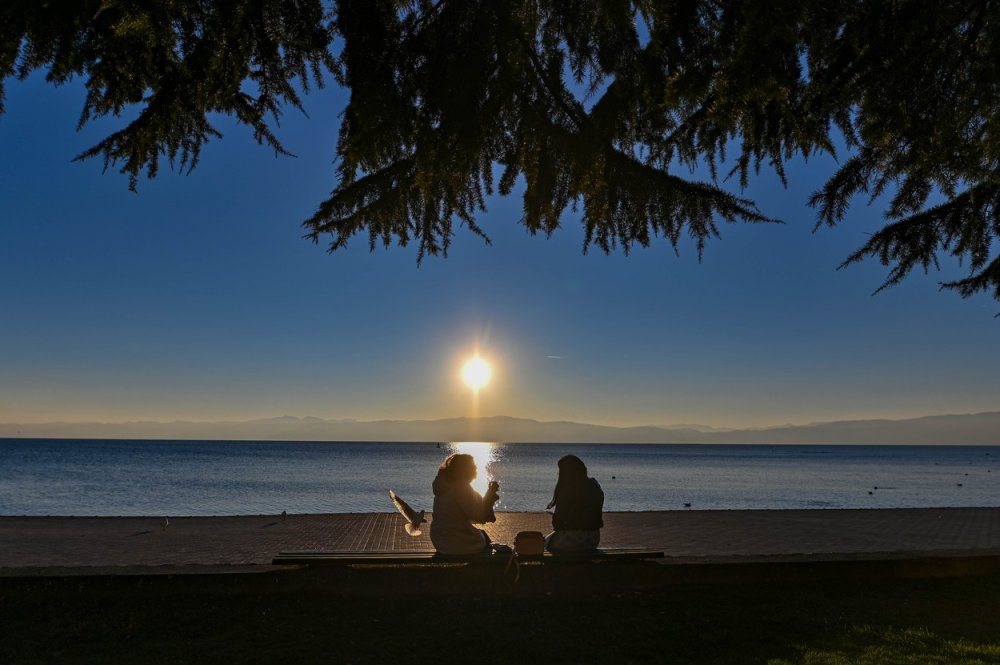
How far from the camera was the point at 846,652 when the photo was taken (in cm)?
595

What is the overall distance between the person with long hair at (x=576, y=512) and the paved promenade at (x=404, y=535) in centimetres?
262

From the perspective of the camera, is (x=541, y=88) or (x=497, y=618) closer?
(x=541, y=88)

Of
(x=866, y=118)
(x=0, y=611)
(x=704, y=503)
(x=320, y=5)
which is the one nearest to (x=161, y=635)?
(x=0, y=611)

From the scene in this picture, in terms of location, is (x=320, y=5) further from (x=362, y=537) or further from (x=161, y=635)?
(x=362, y=537)

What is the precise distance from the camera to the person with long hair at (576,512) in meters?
8.27

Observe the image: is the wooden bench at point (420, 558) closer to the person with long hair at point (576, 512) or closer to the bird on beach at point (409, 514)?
the person with long hair at point (576, 512)

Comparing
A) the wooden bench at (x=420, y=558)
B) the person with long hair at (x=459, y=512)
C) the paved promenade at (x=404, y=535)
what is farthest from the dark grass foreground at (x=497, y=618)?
the paved promenade at (x=404, y=535)

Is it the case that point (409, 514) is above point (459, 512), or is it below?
below

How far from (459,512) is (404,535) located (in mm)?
9259

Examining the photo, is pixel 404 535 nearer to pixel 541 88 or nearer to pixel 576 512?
pixel 576 512

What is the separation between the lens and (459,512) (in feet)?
26.0

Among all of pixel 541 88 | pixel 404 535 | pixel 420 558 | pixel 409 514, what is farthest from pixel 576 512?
pixel 404 535

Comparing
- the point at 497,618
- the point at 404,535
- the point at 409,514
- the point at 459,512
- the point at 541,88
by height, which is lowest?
the point at 404,535

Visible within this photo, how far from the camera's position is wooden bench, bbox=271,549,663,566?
7738 mm
